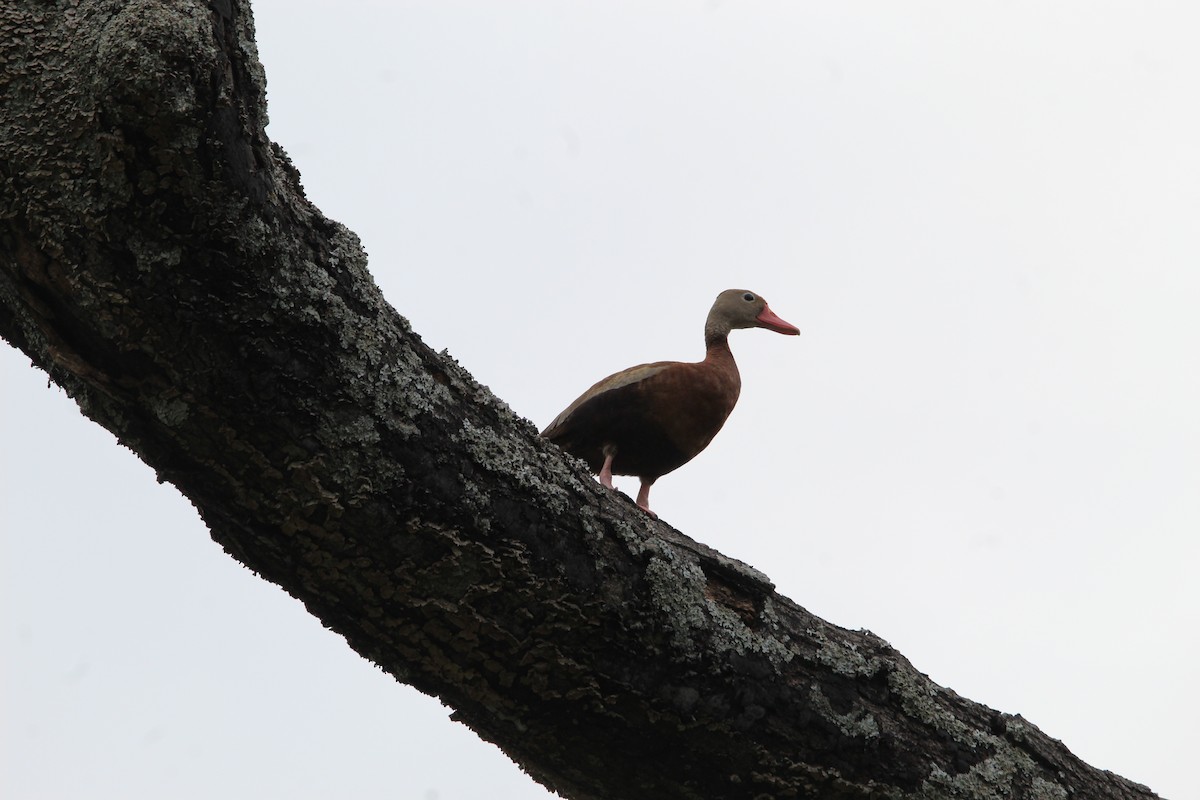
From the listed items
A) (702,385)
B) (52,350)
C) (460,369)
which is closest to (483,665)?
(460,369)

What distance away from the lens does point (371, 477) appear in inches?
91.5

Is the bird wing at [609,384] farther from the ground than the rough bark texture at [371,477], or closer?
farther from the ground

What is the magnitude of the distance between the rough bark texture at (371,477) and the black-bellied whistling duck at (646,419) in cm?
312

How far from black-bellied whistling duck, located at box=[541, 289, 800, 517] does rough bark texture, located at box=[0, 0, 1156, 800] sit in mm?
3121

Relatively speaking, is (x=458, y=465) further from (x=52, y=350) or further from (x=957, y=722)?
(x=957, y=722)

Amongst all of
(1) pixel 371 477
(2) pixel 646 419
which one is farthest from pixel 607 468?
(1) pixel 371 477

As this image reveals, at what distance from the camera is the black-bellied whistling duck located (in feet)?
19.9

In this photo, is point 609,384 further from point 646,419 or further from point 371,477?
point 371,477

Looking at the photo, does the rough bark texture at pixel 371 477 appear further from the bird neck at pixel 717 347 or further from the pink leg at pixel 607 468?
the bird neck at pixel 717 347

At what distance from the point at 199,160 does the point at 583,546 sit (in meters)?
1.16

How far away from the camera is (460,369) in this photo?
8.61 feet

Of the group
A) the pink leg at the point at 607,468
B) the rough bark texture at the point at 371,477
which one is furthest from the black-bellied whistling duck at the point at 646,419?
the rough bark texture at the point at 371,477

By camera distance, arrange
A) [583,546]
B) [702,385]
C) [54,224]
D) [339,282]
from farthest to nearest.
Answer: [702,385]
[583,546]
[339,282]
[54,224]

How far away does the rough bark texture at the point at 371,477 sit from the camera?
2.07 m
